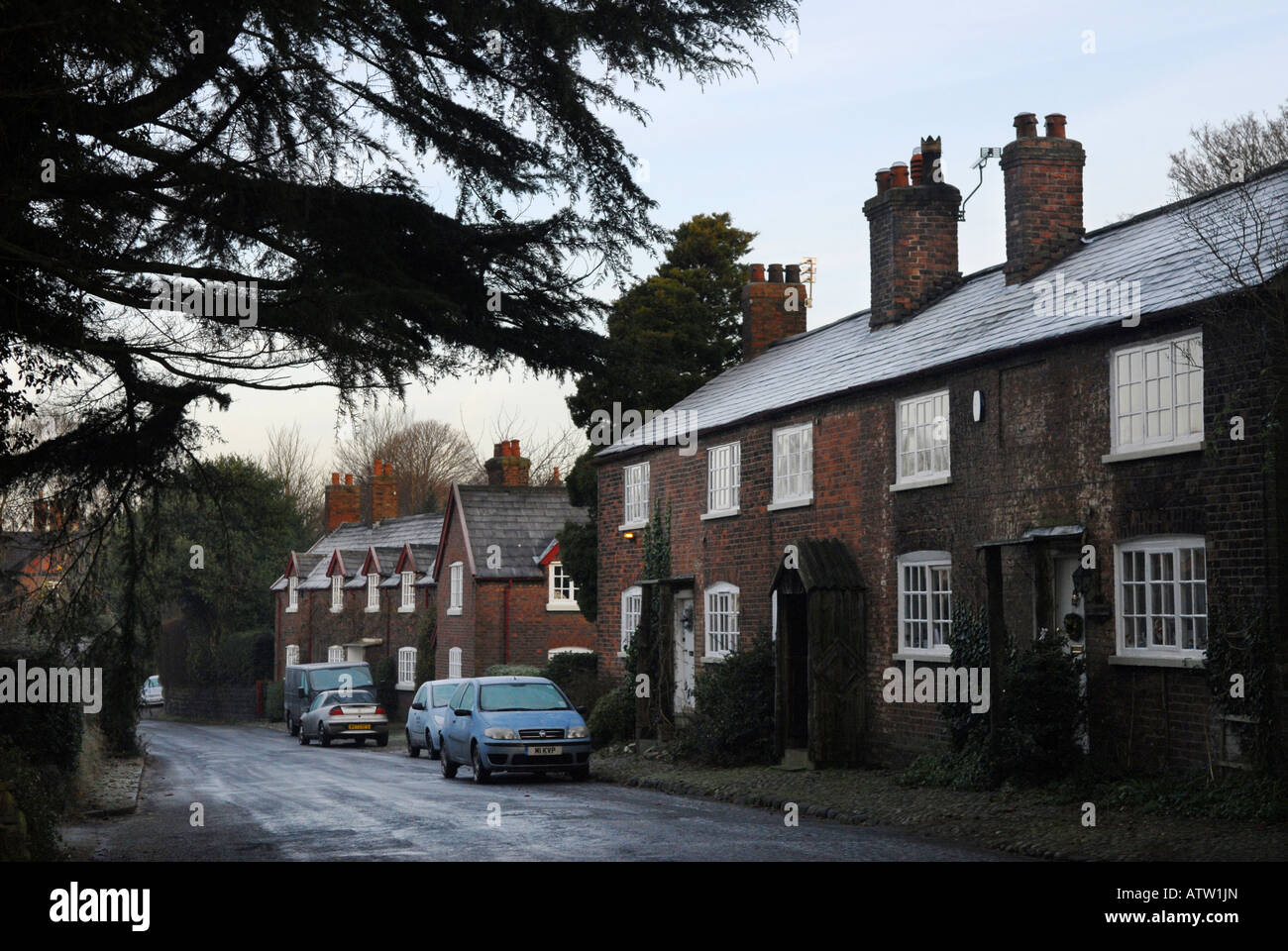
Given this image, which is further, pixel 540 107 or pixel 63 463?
pixel 63 463

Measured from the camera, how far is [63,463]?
11375 millimetres

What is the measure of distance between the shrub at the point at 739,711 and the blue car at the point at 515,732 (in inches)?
79.5

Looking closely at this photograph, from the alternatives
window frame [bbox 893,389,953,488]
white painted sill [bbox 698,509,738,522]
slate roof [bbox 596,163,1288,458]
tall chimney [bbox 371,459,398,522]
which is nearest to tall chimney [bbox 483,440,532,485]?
tall chimney [bbox 371,459,398,522]

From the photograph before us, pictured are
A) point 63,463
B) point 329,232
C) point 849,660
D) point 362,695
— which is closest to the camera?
point 329,232

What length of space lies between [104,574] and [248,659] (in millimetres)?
45097

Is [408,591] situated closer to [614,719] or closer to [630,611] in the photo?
[630,611]

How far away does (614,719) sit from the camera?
88.0 feet

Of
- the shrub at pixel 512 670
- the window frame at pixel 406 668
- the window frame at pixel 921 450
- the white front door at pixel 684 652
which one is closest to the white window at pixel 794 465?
the window frame at pixel 921 450

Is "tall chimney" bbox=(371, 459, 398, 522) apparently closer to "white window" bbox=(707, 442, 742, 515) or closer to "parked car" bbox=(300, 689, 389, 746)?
"parked car" bbox=(300, 689, 389, 746)

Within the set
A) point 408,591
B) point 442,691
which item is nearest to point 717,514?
point 442,691

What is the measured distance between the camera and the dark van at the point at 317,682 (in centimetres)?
3962

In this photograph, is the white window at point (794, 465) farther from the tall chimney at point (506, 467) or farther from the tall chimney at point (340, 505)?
the tall chimney at point (340, 505)
